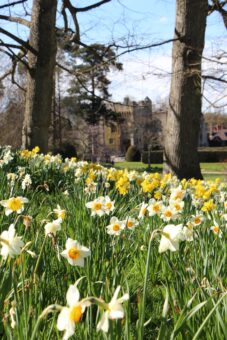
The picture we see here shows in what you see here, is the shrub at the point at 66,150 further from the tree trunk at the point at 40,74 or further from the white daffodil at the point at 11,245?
the white daffodil at the point at 11,245

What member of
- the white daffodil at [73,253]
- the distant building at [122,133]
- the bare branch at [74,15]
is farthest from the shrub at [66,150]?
the white daffodil at [73,253]

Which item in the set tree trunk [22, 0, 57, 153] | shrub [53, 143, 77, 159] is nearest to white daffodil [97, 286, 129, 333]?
tree trunk [22, 0, 57, 153]

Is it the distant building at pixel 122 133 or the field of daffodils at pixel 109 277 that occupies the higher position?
the distant building at pixel 122 133

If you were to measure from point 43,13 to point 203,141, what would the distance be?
76.4m

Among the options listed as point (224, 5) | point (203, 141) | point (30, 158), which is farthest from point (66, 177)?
point (203, 141)

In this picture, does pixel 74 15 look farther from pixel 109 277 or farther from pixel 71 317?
pixel 71 317

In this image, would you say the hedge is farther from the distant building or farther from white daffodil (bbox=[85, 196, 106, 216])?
white daffodil (bbox=[85, 196, 106, 216])

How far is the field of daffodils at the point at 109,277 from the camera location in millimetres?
1197

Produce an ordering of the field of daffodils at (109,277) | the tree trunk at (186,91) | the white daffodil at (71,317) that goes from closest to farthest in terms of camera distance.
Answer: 1. the white daffodil at (71,317)
2. the field of daffodils at (109,277)
3. the tree trunk at (186,91)

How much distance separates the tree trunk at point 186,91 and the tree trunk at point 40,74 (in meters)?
2.57

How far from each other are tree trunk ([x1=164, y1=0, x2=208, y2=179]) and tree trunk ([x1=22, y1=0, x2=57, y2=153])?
2.57 meters

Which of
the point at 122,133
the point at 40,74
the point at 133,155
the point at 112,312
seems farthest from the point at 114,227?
the point at 122,133

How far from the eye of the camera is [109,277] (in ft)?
6.31

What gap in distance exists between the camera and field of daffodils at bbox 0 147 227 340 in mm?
1197
